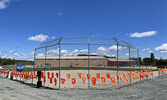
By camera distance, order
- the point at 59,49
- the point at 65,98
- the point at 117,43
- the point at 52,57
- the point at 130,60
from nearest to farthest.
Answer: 1. the point at 65,98
2. the point at 59,49
3. the point at 117,43
4. the point at 52,57
5. the point at 130,60

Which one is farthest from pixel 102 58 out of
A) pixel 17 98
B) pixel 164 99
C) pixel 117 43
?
pixel 17 98

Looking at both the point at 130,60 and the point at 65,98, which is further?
the point at 130,60

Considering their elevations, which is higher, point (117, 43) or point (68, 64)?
point (117, 43)

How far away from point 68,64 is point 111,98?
690 cm

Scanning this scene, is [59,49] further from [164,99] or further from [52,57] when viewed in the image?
[164,99]

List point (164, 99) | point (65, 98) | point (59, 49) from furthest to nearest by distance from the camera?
point (59, 49)
point (65, 98)
point (164, 99)

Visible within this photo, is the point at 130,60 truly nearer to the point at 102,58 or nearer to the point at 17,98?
the point at 102,58

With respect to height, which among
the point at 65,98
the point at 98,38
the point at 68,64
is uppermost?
the point at 98,38

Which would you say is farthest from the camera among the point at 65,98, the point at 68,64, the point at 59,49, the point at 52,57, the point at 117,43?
the point at 68,64

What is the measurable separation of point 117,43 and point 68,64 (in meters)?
5.34

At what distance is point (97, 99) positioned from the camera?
22.6 feet

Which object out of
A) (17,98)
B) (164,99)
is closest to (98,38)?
(164,99)

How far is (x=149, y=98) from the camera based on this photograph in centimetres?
691

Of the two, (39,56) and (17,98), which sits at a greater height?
(39,56)
